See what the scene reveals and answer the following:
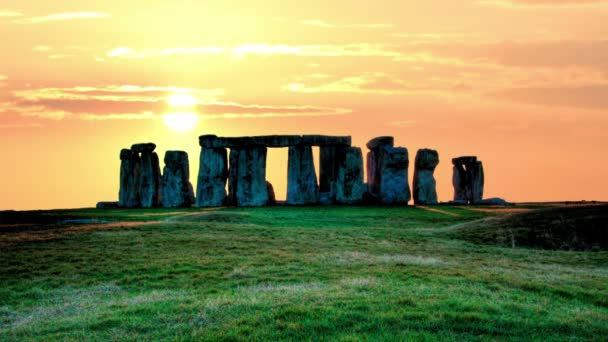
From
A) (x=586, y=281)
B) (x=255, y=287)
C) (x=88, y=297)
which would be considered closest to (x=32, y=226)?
(x=88, y=297)

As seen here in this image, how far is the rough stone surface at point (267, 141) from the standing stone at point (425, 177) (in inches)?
212

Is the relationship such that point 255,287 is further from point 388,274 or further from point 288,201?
point 288,201

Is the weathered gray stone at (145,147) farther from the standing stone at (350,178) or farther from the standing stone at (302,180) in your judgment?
the standing stone at (350,178)

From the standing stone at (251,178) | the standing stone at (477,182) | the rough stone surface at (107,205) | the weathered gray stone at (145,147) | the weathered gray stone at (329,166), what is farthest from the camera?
the standing stone at (477,182)

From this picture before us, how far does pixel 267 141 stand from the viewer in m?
48.6

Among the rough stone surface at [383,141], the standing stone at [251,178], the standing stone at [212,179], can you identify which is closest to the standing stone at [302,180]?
the standing stone at [251,178]

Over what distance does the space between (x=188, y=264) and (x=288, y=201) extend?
2638 cm

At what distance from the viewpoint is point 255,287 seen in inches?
720

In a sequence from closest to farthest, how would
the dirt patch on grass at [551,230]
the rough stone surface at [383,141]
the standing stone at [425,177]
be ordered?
the dirt patch on grass at [551,230] → the standing stone at [425,177] → the rough stone surface at [383,141]

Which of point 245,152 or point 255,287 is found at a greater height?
point 245,152

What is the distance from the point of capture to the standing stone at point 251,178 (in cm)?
4806

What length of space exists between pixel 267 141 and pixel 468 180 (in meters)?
15.0

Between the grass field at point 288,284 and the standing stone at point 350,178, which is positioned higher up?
the standing stone at point 350,178

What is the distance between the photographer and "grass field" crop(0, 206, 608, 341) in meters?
13.9
